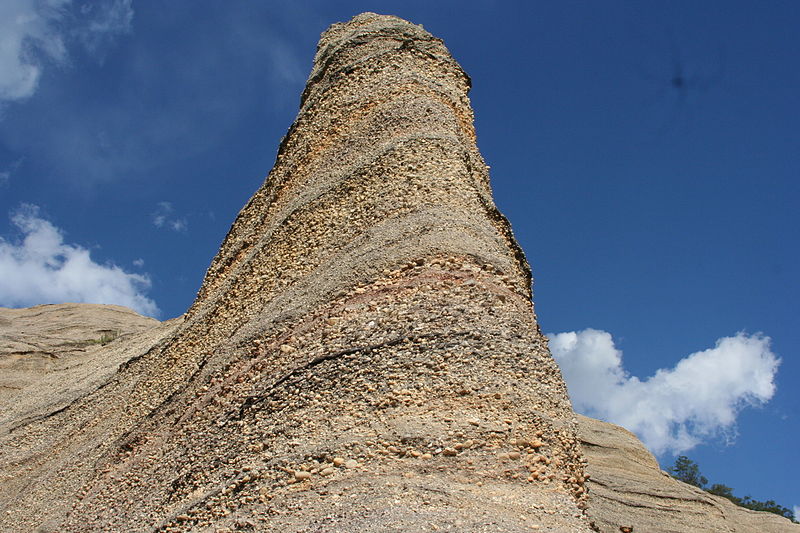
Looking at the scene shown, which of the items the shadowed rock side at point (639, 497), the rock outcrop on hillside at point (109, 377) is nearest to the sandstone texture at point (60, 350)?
the rock outcrop on hillside at point (109, 377)

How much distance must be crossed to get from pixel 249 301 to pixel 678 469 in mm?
49206

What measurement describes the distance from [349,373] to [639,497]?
14.3 metres

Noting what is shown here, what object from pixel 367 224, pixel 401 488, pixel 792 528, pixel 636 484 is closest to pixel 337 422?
pixel 401 488

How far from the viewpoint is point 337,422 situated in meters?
7.53

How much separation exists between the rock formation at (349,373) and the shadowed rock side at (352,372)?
0.03 meters

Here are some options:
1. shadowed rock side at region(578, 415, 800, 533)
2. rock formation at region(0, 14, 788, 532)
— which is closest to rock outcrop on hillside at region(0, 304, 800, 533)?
shadowed rock side at region(578, 415, 800, 533)

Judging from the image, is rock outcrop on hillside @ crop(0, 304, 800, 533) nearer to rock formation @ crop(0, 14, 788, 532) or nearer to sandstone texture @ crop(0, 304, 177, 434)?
sandstone texture @ crop(0, 304, 177, 434)

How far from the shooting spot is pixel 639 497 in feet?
63.1

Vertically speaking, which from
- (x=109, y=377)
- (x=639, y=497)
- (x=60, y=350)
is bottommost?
(x=109, y=377)

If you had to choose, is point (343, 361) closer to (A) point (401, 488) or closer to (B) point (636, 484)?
(A) point (401, 488)

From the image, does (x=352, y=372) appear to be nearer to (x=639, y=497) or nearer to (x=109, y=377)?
(x=109, y=377)

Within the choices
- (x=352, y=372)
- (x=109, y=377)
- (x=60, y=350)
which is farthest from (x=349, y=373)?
(x=60, y=350)

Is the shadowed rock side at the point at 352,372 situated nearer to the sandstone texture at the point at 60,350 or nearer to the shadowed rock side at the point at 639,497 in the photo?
the sandstone texture at the point at 60,350

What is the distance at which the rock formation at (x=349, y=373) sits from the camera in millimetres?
6953
